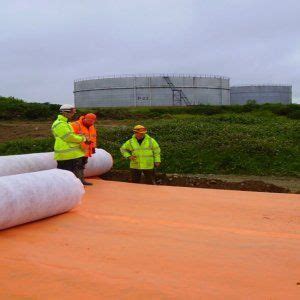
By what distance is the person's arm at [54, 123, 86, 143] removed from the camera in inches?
340

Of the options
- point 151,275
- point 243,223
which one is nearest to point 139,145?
point 243,223

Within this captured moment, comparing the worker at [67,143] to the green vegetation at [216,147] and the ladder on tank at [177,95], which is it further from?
the ladder on tank at [177,95]

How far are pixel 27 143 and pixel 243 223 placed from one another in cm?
1372

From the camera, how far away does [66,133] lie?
28.3 ft

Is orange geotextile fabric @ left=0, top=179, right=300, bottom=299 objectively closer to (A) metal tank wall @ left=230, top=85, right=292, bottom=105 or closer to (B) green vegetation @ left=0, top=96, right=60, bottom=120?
(B) green vegetation @ left=0, top=96, right=60, bottom=120

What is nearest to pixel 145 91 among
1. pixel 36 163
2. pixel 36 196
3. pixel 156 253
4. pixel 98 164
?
pixel 98 164

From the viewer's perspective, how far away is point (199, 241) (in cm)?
543

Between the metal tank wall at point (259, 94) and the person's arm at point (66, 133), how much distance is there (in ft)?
122

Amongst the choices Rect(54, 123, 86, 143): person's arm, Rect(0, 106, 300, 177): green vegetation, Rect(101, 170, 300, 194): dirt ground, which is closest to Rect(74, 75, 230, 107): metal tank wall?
Rect(0, 106, 300, 177): green vegetation

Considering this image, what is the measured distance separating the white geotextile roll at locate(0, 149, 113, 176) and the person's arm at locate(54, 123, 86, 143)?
1211 millimetres

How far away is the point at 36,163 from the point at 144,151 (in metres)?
2.34

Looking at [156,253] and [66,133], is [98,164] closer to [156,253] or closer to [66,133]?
[66,133]

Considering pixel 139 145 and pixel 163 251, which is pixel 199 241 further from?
pixel 139 145

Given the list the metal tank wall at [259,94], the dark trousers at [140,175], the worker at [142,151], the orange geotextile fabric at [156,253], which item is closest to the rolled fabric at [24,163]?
the worker at [142,151]
